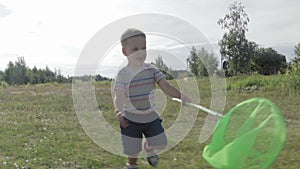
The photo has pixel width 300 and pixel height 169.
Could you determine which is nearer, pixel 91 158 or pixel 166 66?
pixel 166 66

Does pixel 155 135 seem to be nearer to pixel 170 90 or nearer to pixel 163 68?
pixel 170 90

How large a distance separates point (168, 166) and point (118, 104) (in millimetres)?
1534

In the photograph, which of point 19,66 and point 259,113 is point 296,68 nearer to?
point 259,113

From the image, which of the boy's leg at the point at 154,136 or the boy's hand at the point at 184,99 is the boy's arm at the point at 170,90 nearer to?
the boy's hand at the point at 184,99

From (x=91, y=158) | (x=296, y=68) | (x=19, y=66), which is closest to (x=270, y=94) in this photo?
(x=296, y=68)

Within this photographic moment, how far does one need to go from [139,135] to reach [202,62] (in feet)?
3.94

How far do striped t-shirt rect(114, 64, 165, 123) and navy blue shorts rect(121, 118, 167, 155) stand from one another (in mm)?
95

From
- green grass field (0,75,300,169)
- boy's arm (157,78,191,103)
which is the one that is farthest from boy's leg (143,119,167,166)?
green grass field (0,75,300,169)

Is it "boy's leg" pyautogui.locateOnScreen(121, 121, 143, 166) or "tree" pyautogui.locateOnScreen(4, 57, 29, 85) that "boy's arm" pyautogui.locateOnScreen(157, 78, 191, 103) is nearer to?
"boy's leg" pyautogui.locateOnScreen(121, 121, 143, 166)

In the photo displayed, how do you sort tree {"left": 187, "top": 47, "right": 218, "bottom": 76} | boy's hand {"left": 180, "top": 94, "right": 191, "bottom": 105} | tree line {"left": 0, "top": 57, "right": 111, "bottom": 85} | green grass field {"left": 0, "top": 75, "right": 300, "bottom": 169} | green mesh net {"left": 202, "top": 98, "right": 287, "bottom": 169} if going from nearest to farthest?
green mesh net {"left": 202, "top": 98, "right": 287, "bottom": 169}
boy's hand {"left": 180, "top": 94, "right": 191, "bottom": 105}
tree {"left": 187, "top": 47, "right": 218, "bottom": 76}
green grass field {"left": 0, "top": 75, "right": 300, "bottom": 169}
tree line {"left": 0, "top": 57, "right": 111, "bottom": 85}

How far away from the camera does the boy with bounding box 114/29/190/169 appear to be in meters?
4.92

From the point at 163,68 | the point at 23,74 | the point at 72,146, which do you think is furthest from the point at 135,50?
the point at 23,74

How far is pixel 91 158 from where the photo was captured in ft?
21.6

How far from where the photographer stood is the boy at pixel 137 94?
194 inches
